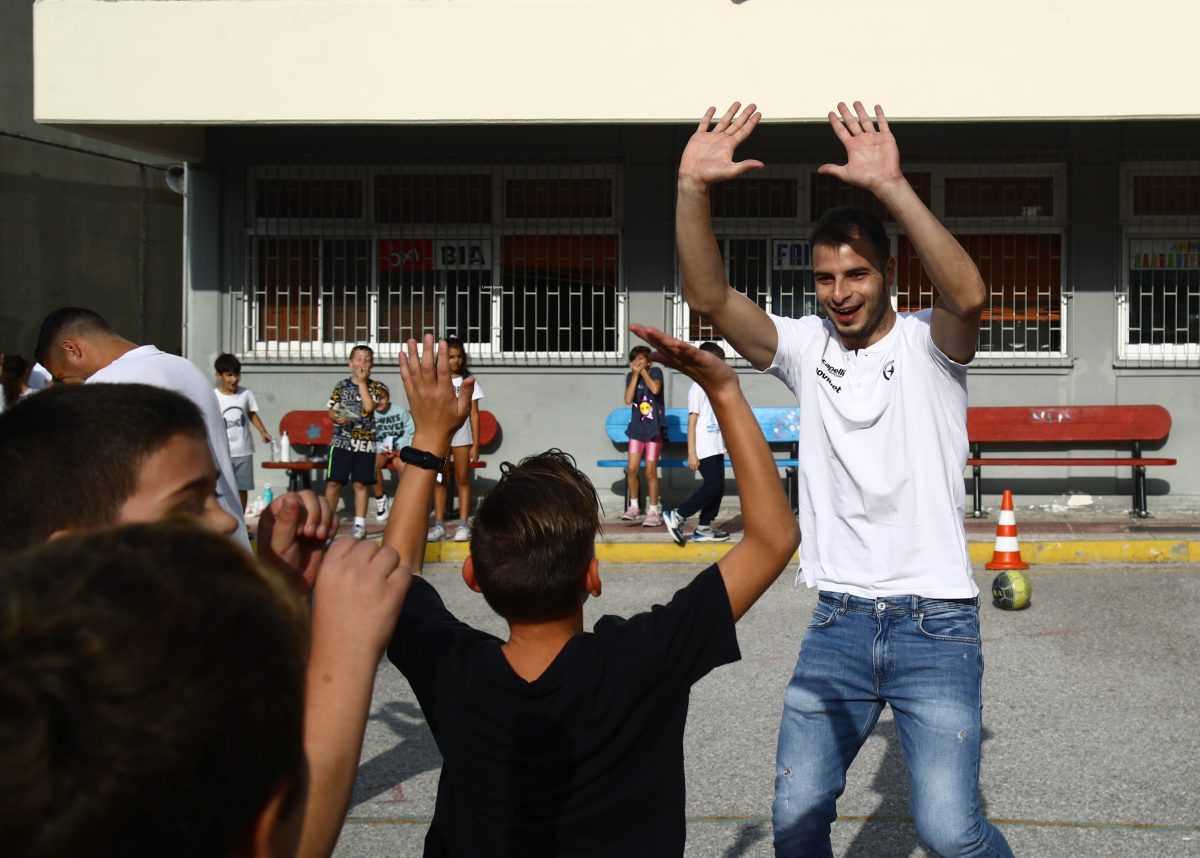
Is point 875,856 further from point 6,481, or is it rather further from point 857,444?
point 6,481

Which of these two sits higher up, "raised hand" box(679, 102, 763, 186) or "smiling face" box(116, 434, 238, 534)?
"raised hand" box(679, 102, 763, 186)

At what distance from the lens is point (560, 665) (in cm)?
238

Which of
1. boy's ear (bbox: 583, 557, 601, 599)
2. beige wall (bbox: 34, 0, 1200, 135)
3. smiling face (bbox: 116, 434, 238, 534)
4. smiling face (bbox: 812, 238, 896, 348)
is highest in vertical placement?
beige wall (bbox: 34, 0, 1200, 135)

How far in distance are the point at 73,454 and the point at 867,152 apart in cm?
217

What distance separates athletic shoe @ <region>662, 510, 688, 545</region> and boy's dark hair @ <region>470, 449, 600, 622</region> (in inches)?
351

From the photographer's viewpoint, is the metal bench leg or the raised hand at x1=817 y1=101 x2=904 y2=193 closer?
the raised hand at x1=817 y1=101 x2=904 y2=193

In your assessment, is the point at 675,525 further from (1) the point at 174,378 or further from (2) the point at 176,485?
(2) the point at 176,485

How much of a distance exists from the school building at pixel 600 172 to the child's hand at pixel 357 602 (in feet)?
35.1

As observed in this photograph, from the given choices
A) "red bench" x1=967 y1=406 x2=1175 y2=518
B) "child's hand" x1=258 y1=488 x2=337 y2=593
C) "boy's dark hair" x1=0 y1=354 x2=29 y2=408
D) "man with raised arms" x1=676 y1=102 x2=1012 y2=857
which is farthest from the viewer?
"red bench" x1=967 y1=406 x2=1175 y2=518

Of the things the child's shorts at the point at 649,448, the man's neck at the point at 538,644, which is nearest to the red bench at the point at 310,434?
the child's shorts at the point at 649,448

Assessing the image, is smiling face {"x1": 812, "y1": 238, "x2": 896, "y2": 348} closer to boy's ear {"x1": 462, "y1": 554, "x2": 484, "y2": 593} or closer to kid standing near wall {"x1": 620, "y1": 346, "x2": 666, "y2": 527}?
boy's ear {"x1": 462, "y1": 554, "x2": 484, "y2": 593}

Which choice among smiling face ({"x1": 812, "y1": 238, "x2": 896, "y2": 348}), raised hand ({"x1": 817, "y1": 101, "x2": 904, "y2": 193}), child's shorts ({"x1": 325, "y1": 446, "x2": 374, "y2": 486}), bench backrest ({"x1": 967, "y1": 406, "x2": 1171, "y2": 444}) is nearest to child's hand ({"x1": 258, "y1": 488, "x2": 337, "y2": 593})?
raised hand ({"x1": 817, "y1": 101, "x2": 904, "y2": 193})

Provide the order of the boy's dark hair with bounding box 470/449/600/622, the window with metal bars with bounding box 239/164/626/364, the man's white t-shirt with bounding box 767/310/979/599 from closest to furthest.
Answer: the boy's dark hair with bounding box 470/449/600/622
the man's white t-shirt with bounding box 767/310/979/599
the window with metal bars with bounding box 239/164/626/364

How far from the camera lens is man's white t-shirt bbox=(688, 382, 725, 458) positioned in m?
11.8
